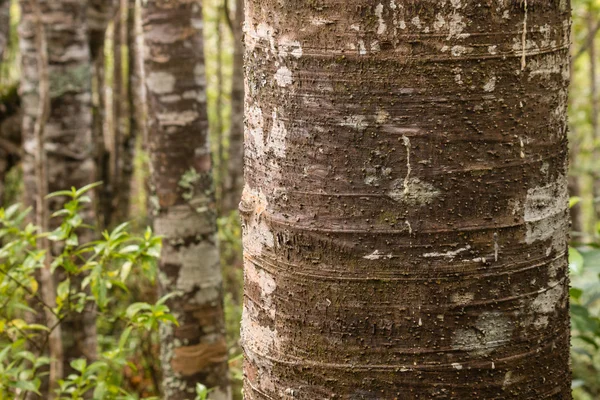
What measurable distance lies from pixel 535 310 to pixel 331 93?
2.00 ft

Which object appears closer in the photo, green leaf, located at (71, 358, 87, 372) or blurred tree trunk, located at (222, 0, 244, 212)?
green leaf, located at (71, 358, 87, 372)

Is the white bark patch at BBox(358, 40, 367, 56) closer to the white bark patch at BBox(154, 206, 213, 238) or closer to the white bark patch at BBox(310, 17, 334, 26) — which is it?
the white bark patch at BBox(310, 17, 334, 26)

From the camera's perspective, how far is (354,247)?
4.38 ft

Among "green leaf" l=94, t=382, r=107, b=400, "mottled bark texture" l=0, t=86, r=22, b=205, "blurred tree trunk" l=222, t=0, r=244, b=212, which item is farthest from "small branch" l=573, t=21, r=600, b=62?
"green leaf" l=94, t=382, r=107, b=400

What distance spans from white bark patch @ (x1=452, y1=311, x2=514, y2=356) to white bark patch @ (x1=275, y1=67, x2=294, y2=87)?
1.96ft

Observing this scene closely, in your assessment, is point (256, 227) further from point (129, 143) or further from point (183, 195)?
point (129, 143)

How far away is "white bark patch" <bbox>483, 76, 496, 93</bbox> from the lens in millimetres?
1295

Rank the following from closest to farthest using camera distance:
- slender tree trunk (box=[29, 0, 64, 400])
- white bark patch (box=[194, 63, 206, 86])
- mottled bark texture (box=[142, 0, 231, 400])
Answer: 1. slender tree trunk (box=[29, 0, 64, 400])
2. mottled bark texture (box=[142, 0, 231, 400])
3. white bark patch (box=[194, 63, 206, 86])

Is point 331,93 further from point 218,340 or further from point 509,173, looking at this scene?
point 218,340

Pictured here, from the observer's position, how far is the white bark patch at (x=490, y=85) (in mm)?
1295

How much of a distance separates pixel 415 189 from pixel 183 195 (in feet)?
9.55

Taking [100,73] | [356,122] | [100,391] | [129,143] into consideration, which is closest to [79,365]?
[100,391]

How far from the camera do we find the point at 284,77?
4.51 feet

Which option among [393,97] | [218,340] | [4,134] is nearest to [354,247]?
[393,97]
